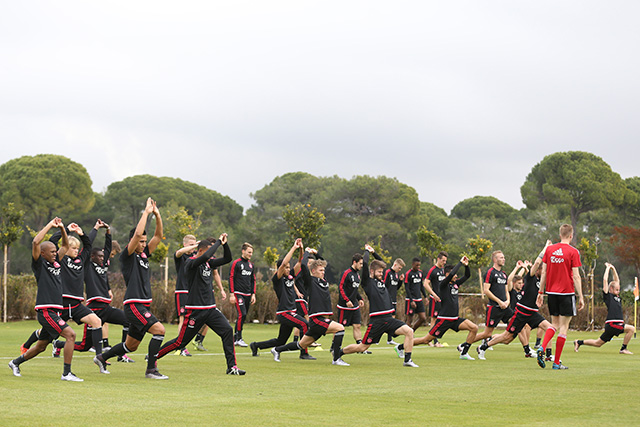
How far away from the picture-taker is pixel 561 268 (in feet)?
41.9

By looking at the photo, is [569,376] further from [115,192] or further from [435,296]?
[115,192]

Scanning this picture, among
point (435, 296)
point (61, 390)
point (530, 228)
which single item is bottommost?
point (61, 390)

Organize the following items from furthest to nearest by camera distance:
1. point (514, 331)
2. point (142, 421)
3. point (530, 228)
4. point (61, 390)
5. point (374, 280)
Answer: point (530, 228)
point (514, 331)
point (374, 280)
point (61, 390)
point (142, 421)

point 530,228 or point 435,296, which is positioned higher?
point 530,228

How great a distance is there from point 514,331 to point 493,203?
61103mm

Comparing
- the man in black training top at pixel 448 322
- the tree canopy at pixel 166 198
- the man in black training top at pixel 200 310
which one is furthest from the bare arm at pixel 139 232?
the tree canopy at pixel 166 198

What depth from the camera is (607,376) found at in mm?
11844

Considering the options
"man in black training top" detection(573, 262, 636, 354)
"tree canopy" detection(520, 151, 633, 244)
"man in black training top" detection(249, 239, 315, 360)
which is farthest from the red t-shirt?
"tree canopy" detection(520, 151, 633, 244)

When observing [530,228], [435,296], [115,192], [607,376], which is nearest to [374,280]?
[607,376]

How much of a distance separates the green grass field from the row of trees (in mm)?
36716

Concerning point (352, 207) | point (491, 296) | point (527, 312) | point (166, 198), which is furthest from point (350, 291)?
point (166, 198)

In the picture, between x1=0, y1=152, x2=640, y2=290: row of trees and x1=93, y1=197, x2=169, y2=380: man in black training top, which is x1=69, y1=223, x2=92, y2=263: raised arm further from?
x1=0, y1=152, x2=640, y2=290: row of trees

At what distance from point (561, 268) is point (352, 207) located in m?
49.0

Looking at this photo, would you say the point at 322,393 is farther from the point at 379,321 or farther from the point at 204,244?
the point at 379,321
